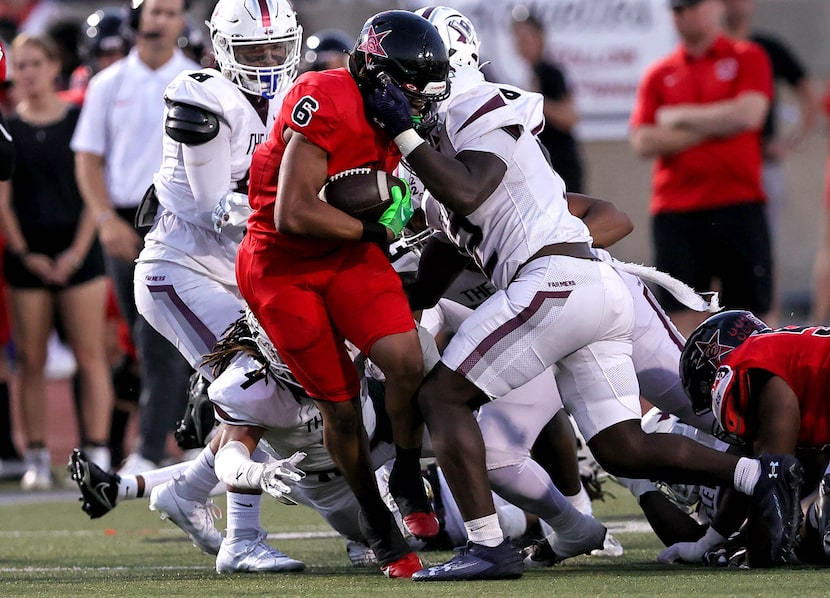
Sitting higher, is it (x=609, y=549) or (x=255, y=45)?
(x=255, y=45)

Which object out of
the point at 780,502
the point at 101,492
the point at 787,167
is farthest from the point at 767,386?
the point at 787,167

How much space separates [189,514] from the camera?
5.70 m

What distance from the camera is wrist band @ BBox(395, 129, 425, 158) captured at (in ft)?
15.2

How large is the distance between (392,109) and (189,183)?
4.74ft

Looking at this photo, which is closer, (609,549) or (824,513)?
(824,513)

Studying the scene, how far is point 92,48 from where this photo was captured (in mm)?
9953

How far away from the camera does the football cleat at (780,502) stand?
4598 millimetres

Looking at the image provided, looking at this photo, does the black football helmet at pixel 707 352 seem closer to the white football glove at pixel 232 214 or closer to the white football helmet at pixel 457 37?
the white football helmet at pixel 457 37

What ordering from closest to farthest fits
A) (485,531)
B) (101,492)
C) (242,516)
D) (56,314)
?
(485,531)
(242,516)
(101,492)
(56,314)

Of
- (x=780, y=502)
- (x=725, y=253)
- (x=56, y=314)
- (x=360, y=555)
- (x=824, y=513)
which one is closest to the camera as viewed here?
(x=780, y=502)

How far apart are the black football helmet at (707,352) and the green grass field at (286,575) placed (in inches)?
22.9

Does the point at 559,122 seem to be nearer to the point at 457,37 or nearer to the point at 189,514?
the point at 457,37

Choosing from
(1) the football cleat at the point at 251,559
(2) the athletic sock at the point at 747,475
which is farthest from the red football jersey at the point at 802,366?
(1) the football cleat at the point at 251,559

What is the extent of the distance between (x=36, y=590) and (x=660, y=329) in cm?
232
